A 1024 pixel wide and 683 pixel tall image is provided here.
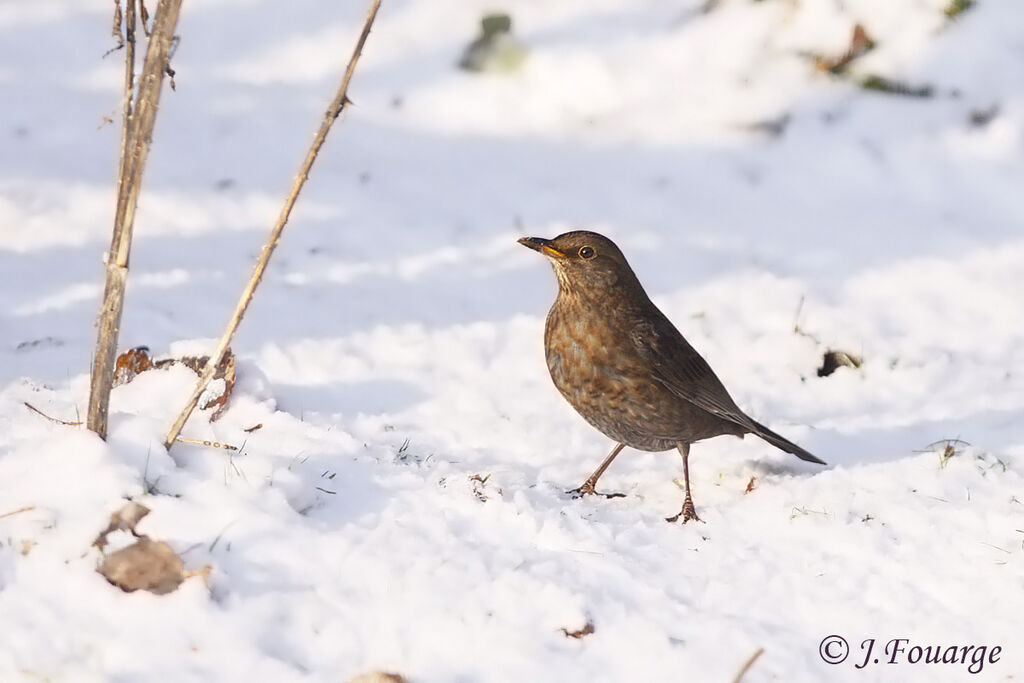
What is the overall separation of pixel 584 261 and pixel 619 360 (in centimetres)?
46

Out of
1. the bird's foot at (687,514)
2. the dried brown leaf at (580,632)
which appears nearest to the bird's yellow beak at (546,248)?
the bird's foot at (687,514)

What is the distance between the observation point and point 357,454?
14.7 ft

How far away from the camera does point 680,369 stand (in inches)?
185

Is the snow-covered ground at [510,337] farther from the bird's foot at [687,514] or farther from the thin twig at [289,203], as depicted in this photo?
the thin twig at [289,203]

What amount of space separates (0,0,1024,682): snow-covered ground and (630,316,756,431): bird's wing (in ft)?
1.37

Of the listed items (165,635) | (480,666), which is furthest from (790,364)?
(165,635)

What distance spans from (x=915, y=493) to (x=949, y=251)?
295 cm

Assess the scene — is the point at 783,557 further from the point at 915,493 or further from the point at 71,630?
the point at 71,630

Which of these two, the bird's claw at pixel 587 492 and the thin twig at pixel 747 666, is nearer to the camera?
the thin twig at pixel 747 666

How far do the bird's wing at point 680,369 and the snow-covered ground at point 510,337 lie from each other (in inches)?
16.5

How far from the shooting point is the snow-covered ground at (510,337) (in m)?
3.44

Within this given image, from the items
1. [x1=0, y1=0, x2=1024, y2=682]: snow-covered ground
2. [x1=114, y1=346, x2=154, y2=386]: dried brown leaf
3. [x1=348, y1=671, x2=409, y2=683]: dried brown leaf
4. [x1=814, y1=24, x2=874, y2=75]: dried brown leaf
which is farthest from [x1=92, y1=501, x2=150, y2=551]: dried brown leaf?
[x1=814, y1=24, x2=874, y2=75]: dried brown leaf

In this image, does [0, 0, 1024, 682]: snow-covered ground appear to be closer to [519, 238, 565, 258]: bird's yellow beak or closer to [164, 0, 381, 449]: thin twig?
[164, 0, 381, 449]: thin twig

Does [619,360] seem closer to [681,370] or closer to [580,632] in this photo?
[681,370]
